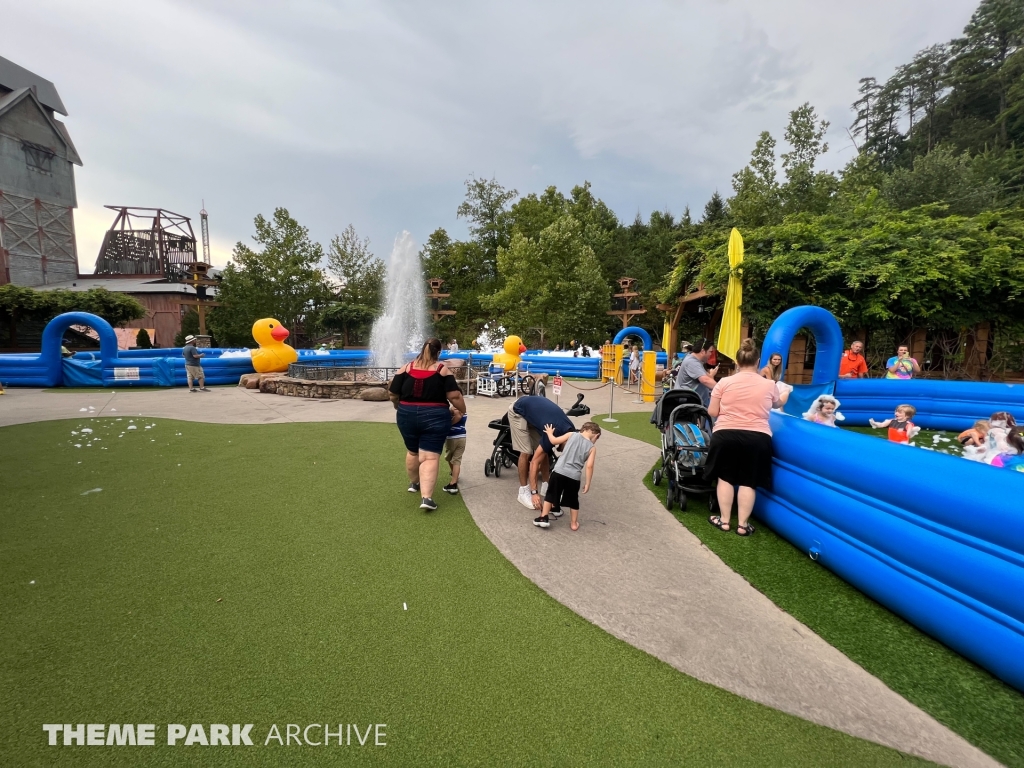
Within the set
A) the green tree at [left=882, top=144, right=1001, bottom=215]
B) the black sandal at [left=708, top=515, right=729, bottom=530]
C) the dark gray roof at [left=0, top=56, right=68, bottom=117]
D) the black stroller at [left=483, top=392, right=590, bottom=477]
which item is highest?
the dark gray roof at [left=0, top=56, right=68, bottom=117]

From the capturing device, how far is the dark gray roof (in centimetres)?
3681

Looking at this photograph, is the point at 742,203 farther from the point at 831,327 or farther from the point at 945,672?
the point at 945,672

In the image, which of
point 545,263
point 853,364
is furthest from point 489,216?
point 853,364

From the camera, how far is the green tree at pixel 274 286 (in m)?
28.4

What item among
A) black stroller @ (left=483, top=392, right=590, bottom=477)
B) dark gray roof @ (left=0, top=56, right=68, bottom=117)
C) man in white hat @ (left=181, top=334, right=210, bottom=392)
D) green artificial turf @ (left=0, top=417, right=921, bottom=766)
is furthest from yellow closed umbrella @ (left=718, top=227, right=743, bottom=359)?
dark gray roof @ (left=0, top=56, right=68, bottom=117)

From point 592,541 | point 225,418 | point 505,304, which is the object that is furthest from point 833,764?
point 505,304

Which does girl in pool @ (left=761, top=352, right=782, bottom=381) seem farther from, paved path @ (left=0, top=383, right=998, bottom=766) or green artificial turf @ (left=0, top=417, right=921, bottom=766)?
green artificial turf @ (left=0, top=417, right=921, bottom=766)

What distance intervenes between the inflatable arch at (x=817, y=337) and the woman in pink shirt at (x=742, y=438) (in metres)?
3.14

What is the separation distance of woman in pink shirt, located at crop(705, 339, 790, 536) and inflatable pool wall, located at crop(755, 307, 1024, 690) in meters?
→ 0.21

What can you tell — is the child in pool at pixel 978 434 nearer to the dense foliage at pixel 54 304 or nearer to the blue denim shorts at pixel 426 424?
the blue denim shorts at pixel 426 424

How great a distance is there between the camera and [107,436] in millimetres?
7535

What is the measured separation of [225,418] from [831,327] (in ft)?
38.4

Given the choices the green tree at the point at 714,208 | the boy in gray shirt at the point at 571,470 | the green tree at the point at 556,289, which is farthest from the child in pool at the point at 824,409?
the green tree at the point at 714,208

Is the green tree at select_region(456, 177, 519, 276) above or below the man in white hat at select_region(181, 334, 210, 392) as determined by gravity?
above
